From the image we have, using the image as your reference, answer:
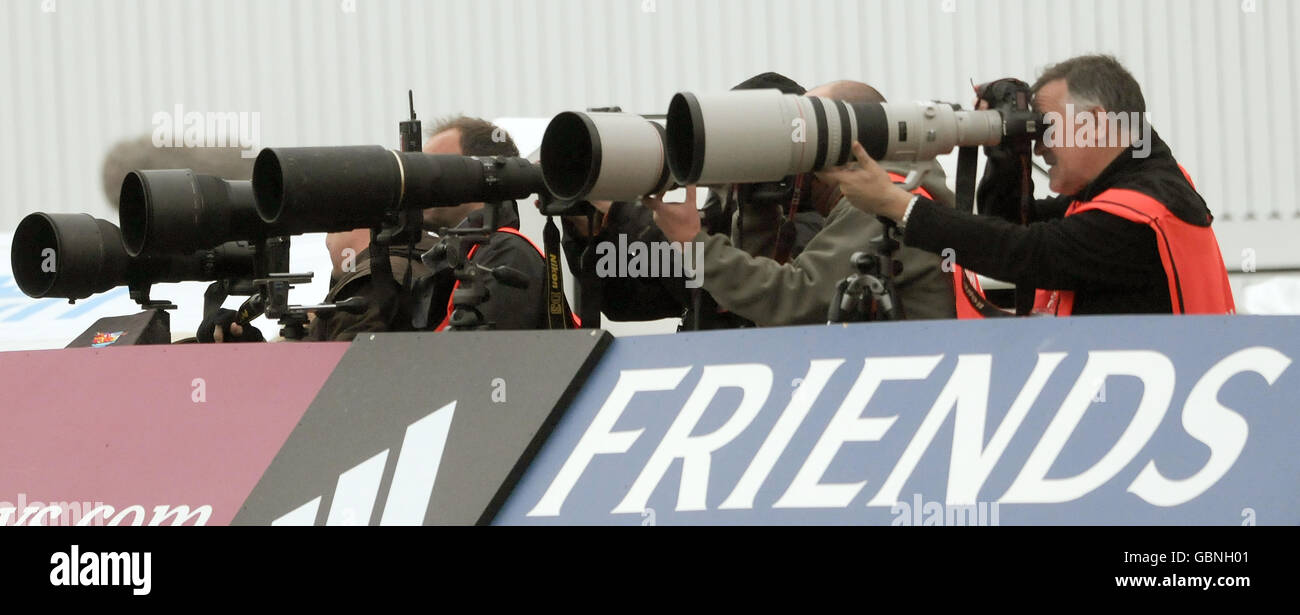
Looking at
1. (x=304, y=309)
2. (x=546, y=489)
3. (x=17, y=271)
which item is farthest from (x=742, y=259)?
(x=17, y=271)

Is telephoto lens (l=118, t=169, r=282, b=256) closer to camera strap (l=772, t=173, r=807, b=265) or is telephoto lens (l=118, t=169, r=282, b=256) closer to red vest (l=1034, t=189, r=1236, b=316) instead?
camera strap (l=772, t=173, r=807, b=265)

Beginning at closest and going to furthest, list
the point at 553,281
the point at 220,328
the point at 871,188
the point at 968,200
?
the point at 871,188 → the point at 968,200 → the point at 553,281 → the point at 220,328

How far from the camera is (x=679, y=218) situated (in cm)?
303

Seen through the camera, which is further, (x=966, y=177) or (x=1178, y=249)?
(x=966, y=177)

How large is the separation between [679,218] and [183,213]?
102cm

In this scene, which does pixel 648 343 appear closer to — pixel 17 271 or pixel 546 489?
pixel 546 489

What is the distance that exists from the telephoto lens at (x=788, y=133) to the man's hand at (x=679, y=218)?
27 cm

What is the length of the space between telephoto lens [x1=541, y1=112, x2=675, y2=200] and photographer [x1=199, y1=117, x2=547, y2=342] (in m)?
0.46

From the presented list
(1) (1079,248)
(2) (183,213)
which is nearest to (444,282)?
(2) (183,213)

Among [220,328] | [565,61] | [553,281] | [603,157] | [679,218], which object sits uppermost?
[565,61]

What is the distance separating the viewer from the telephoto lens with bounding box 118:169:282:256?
10.6 feet

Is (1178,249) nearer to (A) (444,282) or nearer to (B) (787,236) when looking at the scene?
(B) (787,236)

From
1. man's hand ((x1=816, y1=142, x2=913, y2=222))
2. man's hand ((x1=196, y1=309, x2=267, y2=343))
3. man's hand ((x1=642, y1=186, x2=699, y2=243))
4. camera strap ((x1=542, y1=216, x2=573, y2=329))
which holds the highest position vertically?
man's hand ((x1=816, y1=142, x2=913, y2=222))

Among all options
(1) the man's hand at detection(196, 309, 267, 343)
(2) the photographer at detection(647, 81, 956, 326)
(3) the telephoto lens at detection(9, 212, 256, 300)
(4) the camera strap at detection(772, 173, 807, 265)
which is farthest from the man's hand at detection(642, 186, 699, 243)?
(1) the man's hand at detection(196, 309, 267, 343)
